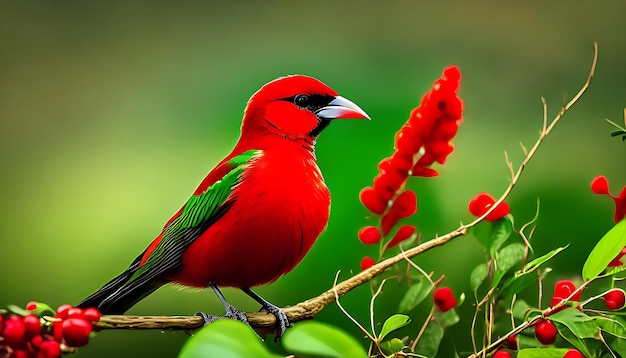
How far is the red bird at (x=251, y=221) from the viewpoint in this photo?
717 mm

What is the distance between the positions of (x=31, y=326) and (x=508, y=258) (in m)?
0.41

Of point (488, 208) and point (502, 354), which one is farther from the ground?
point (488, 208)

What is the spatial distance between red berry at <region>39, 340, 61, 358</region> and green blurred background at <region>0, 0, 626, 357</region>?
0.47 meters

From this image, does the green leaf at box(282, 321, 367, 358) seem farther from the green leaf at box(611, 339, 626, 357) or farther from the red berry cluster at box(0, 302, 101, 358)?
the green leaf at box(611, 339, 626, 357)

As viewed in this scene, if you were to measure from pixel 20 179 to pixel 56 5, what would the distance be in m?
0.27

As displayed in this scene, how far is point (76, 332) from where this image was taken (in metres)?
0.52

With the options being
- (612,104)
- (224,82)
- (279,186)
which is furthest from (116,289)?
(612,104)

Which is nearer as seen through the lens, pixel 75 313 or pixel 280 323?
pixel 75 313

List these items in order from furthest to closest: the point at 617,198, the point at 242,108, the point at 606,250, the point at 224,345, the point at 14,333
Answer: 1. the point at 242,108
2. the point at 617,198
3. the point at 606,250
4. the point at 14,333
5. the point at 224,345

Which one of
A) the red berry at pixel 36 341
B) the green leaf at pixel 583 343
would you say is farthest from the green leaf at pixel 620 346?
the red berry at pixel 36 341

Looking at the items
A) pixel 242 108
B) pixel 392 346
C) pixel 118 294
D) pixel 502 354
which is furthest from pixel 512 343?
pixel 242 108

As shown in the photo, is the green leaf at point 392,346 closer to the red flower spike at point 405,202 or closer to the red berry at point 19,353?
the red flower spike at point 405,202

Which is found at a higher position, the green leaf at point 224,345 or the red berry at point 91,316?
the green leaf at point 224,345

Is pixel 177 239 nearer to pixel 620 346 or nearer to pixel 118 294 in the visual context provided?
pixel 118 294
